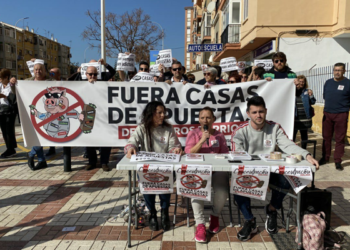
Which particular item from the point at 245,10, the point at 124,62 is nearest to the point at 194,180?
the point at 124,62

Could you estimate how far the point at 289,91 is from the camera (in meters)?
5.30

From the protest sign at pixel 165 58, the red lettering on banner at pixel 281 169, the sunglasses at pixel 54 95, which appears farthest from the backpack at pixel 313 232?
the sunglasses at pixel 54 95

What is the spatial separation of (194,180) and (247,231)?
0.84 m

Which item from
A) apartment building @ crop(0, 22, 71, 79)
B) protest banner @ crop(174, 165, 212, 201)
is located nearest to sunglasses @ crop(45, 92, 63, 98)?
protest banner @ crop(174, 165, 212, 201)

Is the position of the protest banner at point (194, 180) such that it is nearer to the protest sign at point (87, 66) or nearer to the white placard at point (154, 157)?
the white placard at point (154, 157)

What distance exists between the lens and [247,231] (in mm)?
3283

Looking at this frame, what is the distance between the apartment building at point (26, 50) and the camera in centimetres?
6889

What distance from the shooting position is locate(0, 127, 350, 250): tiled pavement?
3197mm

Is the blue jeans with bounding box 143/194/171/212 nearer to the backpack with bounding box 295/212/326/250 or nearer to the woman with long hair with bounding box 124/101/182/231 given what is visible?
the woman with long hair with bounding box 124/101/182/231

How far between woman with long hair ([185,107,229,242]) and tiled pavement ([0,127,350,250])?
0.51ft

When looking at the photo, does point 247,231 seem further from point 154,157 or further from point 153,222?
point 154,157

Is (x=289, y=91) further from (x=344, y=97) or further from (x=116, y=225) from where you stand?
(x=116, y=225)

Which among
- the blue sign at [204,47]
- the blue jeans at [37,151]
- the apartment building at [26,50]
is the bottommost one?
the blue jeans at [37,151]

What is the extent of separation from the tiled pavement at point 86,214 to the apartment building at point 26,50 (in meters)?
56.3
